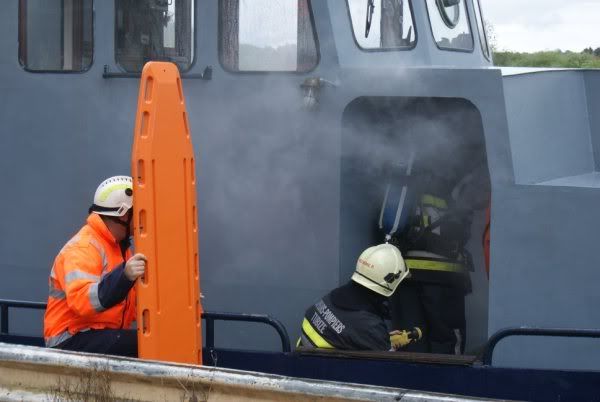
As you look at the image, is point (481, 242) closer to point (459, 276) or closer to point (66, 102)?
point (459, 276)

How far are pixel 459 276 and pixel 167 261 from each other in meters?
1.99

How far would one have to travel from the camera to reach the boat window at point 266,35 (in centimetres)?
522

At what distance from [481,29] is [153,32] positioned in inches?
91.0

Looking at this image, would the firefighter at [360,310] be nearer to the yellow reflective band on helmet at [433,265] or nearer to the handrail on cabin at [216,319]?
the handrail on cabin at [216,319]

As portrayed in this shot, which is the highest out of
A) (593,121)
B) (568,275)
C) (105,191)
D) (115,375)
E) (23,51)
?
(23,51)

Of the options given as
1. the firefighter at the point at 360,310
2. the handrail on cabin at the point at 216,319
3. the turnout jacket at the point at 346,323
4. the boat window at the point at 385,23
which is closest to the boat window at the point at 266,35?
the boat window at the point at 385,23

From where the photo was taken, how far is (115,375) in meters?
3.95

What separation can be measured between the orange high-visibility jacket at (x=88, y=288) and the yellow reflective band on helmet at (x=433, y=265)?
63.6 inches

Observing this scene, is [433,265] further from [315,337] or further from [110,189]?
[110,189]

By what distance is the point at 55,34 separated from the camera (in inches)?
224

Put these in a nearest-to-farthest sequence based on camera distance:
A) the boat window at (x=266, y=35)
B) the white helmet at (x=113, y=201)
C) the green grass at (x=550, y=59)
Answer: the white helmet at (x=113, y=201)
the boat window at (x=266, y=35)
the green grass at (x=550, y=59)

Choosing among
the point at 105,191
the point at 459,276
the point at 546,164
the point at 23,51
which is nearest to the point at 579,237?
the point at 546,164

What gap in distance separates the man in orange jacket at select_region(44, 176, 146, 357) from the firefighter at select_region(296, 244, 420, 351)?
35.2 inches

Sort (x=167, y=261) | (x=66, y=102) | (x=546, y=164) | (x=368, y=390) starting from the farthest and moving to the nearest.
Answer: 1. (x=66, y=102)
2. (x=546, y=164)
3. (x=167, y=261)
4. (x=368, y=390)
